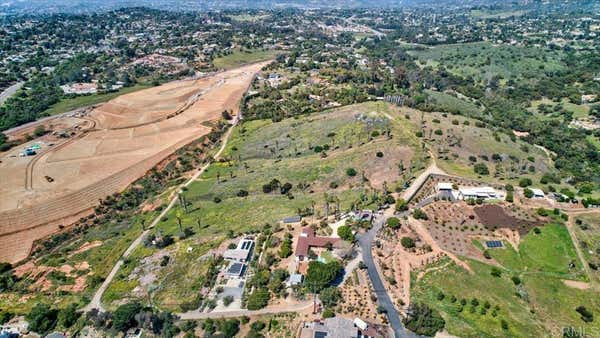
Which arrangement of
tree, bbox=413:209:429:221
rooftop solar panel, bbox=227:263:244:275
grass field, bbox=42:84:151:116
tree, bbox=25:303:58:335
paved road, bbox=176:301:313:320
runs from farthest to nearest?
1. grass field, bbox=42:84:151:116
2. tree, bbox=413:209:429:221
3. rooftop solar panel, bbox=227:263:244:275
4. tree, bbox=25:303:58:335
5. paved road, bbox=176:301:313:320

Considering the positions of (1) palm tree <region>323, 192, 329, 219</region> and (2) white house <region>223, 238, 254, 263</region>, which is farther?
(1) palm tree <region>323, 192, 329, 219</region>

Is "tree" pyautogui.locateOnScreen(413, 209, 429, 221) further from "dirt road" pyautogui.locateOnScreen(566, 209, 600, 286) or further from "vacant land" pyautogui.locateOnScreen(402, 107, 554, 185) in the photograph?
"dirt road" pyautogui.locateOnScreen(566, 209, 600, 286)

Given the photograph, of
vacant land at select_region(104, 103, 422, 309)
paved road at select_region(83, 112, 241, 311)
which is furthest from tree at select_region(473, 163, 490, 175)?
paved road at select_region(83, 112, 241, 311)

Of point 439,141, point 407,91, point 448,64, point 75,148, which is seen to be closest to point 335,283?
point 439,141

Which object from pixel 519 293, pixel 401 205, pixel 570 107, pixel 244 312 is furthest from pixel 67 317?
pixel 570 107

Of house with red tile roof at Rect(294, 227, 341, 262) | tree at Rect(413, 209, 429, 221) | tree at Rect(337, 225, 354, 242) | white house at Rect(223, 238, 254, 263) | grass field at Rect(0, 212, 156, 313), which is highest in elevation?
tree at Rect(413, 209, 429, 221)

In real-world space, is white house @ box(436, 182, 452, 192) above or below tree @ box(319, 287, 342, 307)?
above

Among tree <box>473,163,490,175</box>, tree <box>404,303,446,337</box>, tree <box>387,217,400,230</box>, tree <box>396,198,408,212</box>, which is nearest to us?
tree <box>404,303,446,337</box>

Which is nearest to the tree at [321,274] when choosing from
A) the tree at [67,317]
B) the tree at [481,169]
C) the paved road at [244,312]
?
the paved road at [244,312]

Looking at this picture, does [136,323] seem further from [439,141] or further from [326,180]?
[439,141]
